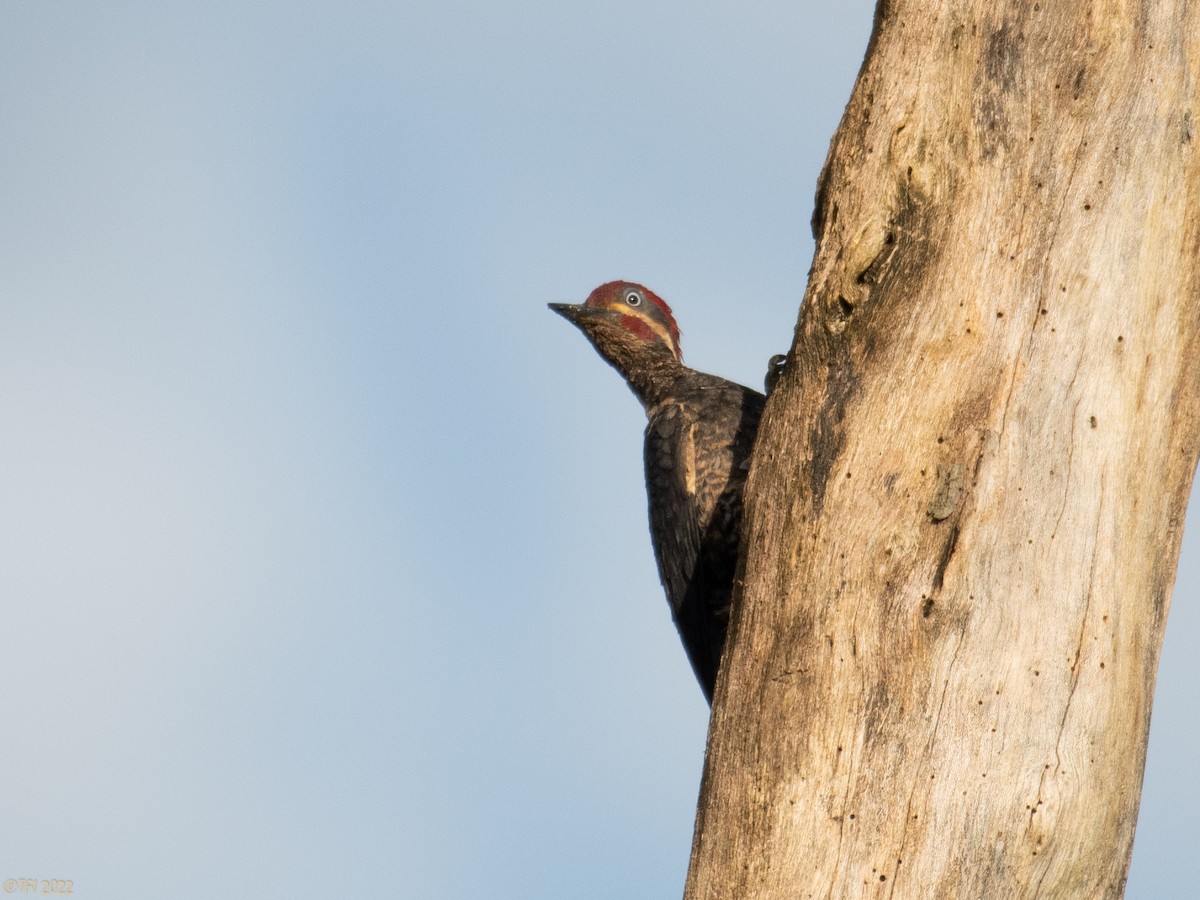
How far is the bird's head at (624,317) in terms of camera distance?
6535mm

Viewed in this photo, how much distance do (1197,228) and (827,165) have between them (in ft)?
3.07

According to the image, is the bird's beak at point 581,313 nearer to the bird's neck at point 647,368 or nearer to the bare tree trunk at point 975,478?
the bird's neck at point 647,368

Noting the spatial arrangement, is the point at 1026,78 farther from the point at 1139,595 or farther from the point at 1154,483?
the point at 1139,595

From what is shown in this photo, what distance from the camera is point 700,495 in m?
5.50

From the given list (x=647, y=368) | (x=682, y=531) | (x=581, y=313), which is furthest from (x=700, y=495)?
(x=581, y=313)

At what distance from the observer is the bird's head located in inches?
257

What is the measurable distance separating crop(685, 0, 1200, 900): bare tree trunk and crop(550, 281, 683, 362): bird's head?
3136mm

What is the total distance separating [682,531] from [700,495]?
0.20m

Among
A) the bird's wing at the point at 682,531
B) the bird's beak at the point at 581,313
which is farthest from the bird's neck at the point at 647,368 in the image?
the bird's wing at the point at 682,531

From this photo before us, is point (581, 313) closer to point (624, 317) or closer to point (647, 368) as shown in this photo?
point (624, 317)

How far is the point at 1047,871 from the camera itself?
288 centimetres

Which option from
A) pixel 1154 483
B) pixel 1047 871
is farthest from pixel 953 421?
pixel 1047 871

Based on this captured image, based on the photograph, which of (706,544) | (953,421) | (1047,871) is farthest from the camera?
(706,544)

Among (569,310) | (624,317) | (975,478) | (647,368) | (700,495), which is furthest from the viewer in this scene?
(569,310)
